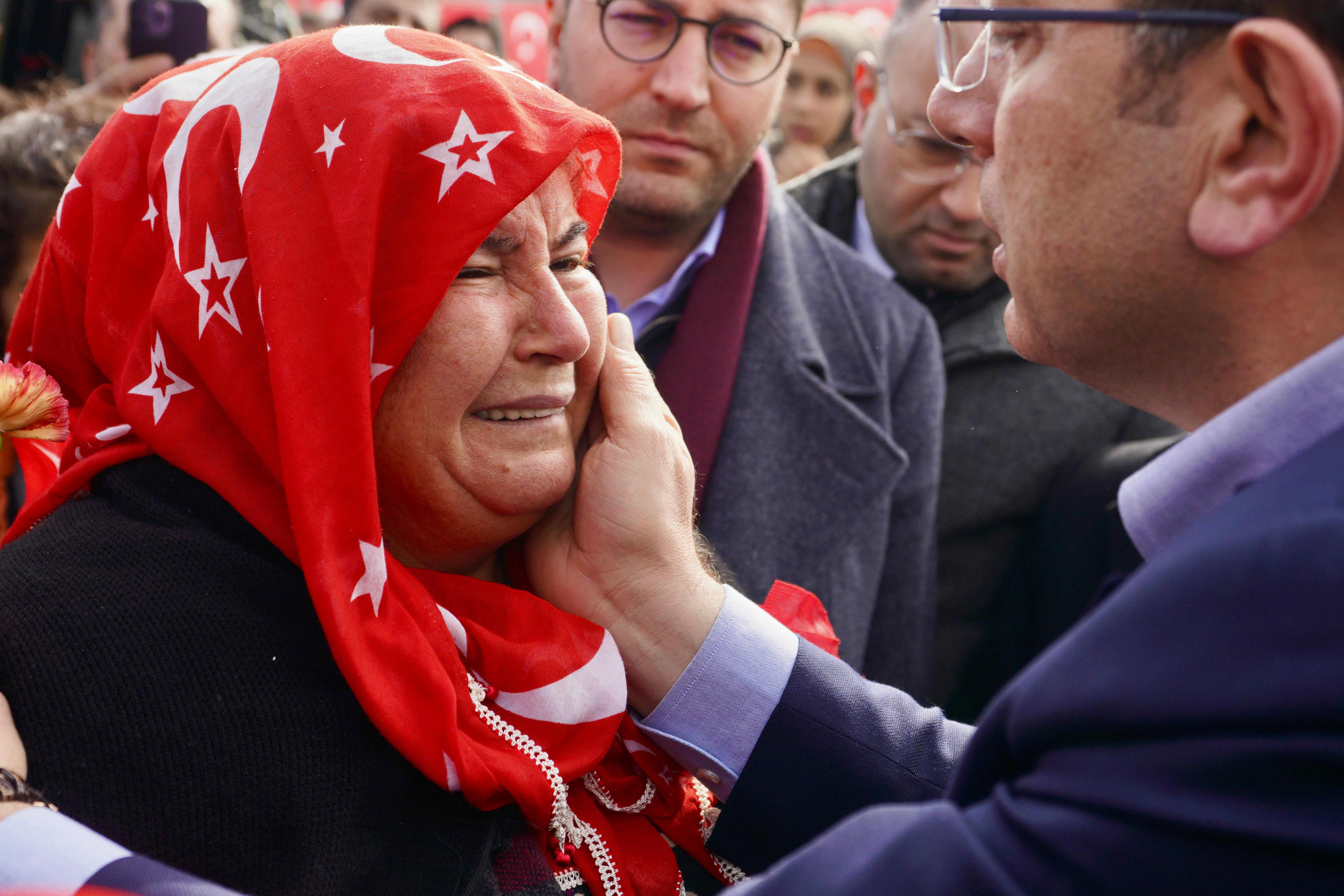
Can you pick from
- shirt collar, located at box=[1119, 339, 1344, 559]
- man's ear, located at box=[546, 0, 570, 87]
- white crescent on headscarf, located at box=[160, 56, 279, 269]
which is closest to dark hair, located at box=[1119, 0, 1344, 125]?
shirt collar, located at box=[1119, 339, 1344, 559]

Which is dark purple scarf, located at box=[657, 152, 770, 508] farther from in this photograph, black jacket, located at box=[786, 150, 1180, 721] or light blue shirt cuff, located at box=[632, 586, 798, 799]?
light blue shirt cuff, located at box=[632, 586, 798, 799]

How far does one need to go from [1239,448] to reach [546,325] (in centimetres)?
97

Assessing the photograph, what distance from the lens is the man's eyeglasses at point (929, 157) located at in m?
3.30

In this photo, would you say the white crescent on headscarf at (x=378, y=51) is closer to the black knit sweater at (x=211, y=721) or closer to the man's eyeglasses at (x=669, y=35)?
the black knit sweater at (x=211, y=721)

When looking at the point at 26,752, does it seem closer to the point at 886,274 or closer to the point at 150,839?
the point at 150,839

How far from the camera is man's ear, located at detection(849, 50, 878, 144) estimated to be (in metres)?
3.87

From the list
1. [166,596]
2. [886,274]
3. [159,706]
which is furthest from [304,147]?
[886,274]

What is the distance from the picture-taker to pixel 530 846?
161cm

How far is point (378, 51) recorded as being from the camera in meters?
1.67

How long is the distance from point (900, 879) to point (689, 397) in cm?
186

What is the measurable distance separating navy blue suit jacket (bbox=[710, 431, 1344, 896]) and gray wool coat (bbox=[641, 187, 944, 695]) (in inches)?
64.5

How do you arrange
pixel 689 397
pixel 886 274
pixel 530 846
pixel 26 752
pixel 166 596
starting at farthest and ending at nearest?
pixel 886 274 < pixel 689 397 < pixel 530 846 < pixel 166 596 < pixel 26 752

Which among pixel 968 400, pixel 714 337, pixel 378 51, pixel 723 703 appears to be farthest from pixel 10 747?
pixel 968 400

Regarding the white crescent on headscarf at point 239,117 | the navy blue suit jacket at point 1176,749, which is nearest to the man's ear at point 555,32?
the white crescent on headscarf at point 239,117
